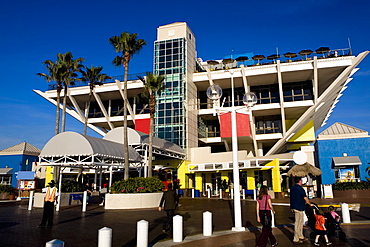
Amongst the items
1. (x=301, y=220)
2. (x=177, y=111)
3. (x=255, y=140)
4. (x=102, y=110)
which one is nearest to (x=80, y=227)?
(x=301, y=220)

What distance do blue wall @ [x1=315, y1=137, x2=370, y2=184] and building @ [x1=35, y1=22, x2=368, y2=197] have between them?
119 inches

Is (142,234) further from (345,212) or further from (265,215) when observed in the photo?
(345,212)

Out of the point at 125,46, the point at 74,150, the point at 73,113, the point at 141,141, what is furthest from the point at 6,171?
the point at 125,46

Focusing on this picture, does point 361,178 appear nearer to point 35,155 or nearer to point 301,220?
point 301,220

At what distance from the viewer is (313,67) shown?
31.4 metres

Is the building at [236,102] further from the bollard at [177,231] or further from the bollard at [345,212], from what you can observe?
the bollard at [177,231]

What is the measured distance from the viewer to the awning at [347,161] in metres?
25.8

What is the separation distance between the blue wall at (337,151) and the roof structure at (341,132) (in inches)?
14.7

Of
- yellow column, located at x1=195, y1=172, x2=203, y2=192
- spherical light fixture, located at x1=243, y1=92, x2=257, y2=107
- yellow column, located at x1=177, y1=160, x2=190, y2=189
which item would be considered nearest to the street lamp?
spherical light fixture, located at x1=243, y1=92, x2=257, y2=107

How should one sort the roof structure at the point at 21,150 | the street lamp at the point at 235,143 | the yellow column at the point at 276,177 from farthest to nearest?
the roof structure at the point at 21,150 → the yellow column at the point at 276,177 → the street lamp at the point at 235,143

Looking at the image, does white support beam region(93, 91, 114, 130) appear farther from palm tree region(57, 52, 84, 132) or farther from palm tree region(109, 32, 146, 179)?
palm tree region(109, 32, 146, 179)

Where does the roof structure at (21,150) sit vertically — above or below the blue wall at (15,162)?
above

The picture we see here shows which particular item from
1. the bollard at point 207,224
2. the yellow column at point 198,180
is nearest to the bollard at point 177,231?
the bollard at point 207,224

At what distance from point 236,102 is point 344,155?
1417 centimetres
